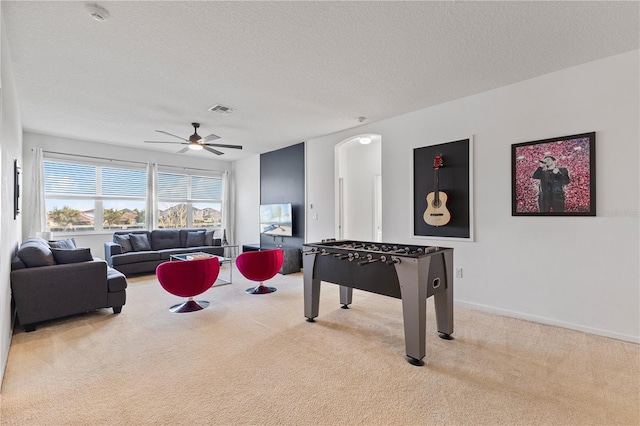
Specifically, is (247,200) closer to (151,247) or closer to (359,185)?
(151,247)

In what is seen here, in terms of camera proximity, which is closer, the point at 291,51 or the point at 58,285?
the point at 291,51

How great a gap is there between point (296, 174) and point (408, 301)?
4.47 meters

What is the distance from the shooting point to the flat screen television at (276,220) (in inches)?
256

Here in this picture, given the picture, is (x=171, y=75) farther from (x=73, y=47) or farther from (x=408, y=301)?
(x=408, y=301)

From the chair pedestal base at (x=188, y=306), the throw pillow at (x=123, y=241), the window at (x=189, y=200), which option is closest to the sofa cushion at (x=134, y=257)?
the throw pillow at (x=123, y=241)

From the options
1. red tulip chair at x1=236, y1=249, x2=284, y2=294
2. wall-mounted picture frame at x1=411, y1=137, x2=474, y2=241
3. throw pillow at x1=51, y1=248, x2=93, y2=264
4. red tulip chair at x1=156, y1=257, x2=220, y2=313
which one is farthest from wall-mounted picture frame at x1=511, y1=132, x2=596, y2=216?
throw pillow at x1=51, y1=248, x2=93, y2=264

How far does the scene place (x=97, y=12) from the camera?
218cm

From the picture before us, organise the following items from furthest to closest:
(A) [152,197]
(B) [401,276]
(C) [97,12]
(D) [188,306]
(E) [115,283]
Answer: (A) [152,197] < (D) [188,306] < (E) [115,283] < (B) [401,276] < (C) [97,12]

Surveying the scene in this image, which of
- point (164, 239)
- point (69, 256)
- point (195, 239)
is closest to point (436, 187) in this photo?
point (69, 256)

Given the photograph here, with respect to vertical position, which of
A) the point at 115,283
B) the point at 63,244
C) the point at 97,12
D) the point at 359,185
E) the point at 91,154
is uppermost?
the point at 97,12

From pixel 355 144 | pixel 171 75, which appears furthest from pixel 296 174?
pixel 171 75

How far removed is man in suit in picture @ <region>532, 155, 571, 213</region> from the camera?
→ 315 cm

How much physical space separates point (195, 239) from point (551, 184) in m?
6.52

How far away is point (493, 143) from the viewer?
3625 mm
